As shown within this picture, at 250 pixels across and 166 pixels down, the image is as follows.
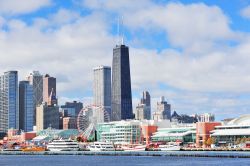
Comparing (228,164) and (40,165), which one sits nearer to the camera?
(228,164)

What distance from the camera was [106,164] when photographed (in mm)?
148375

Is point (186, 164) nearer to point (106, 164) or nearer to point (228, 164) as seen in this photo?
point (228, 164)

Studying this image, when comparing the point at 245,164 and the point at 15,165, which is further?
the point at 15,165

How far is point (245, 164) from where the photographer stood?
445 feet

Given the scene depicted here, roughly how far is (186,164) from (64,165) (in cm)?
3001

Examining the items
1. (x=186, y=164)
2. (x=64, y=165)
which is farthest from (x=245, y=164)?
(x=64, y=165)

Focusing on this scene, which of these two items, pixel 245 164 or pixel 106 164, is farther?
pixel 106 164

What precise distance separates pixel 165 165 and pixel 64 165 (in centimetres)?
2536

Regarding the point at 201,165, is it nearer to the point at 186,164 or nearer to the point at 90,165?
the point at 186,164

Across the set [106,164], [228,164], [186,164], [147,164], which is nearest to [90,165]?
[106,164]

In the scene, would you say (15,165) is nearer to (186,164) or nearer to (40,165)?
(40,165)

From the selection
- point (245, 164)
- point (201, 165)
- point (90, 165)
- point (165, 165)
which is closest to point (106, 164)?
point (90, 165)

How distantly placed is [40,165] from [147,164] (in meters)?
27.3

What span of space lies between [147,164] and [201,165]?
51.3 feet
